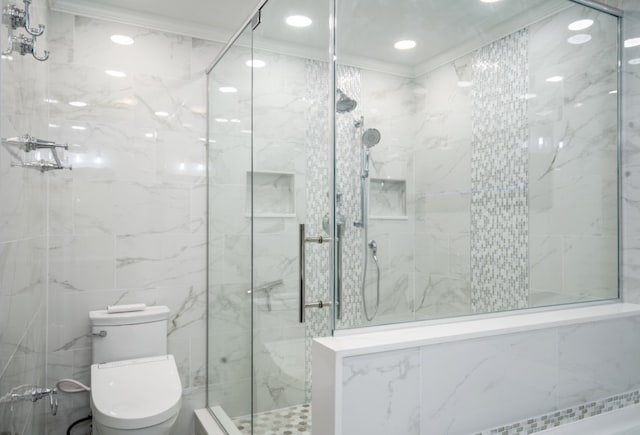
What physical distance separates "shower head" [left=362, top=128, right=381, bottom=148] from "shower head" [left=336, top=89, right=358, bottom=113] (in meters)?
0.11

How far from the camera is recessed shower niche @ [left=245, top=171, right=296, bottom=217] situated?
197cm

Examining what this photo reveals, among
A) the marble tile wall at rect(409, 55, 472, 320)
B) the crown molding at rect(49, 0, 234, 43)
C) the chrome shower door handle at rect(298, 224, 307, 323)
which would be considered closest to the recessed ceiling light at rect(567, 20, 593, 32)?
the marble tile wall at rect(409, 55, 472, 320)

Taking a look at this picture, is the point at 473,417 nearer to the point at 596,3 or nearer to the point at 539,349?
the point at 539,349

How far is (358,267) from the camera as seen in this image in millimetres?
1677

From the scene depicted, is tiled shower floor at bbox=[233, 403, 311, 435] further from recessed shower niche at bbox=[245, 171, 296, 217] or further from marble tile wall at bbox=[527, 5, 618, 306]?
marble tile wall at bbox=[527, 5, 618, 306]

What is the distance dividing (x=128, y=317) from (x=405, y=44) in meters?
1.98

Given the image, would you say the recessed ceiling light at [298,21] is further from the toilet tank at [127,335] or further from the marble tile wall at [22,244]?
the toilet tank at [127,335]

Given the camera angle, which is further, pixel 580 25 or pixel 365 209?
pixel 580 25

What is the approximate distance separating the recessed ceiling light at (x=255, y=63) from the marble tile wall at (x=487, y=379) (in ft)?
4.50

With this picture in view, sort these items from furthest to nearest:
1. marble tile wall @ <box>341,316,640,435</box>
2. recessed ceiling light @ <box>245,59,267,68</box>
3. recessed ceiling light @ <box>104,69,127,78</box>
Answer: recessed ceiling light @ <box>104,69,127,78</box>, recessed ceiling light @ <box>245,59,267,68</box>, marble tile wall @ <box>341,316,640,435</box>

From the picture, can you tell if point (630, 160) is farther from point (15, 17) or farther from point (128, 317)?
point (128, 317)

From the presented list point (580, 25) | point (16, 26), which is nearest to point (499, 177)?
point (580, 25)

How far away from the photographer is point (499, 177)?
1991 millimetres

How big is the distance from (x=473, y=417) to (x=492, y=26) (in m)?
1.59
